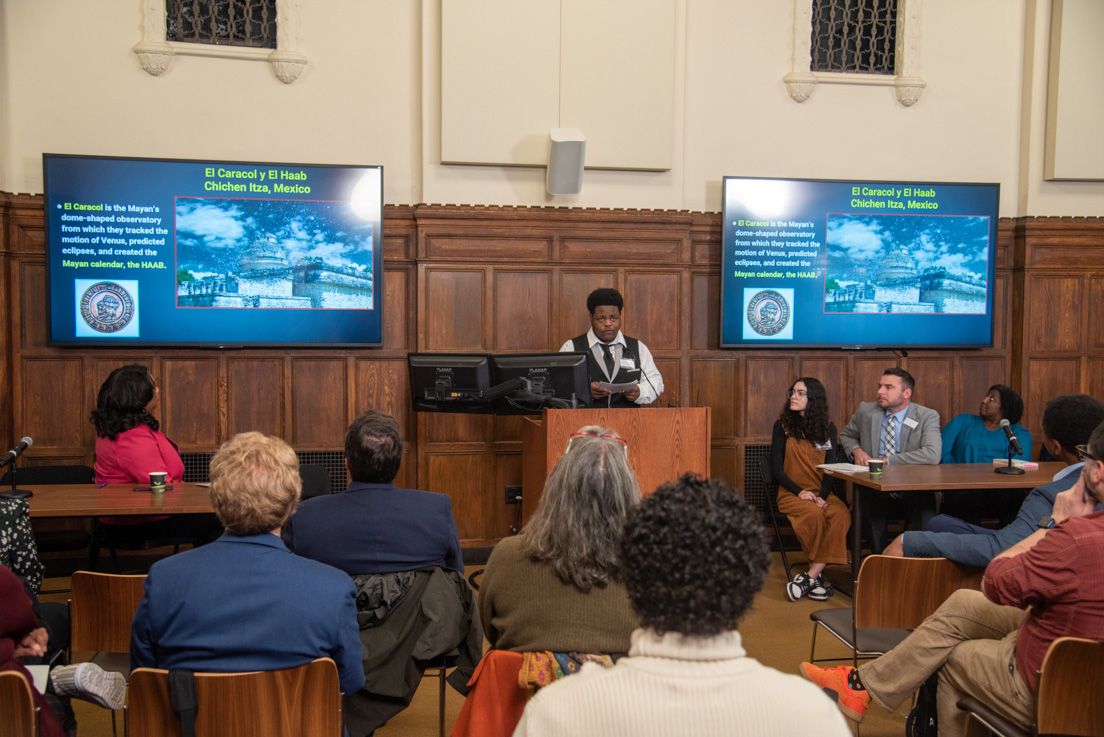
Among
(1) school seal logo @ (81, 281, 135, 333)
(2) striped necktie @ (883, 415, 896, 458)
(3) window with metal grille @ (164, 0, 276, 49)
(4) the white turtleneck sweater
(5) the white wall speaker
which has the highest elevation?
(3) window with metal grille @ (164, 0, 276, 49)

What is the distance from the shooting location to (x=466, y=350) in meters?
5.76

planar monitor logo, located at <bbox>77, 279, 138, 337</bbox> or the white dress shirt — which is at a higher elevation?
planar monitor logo, located at <bbox>77, 279, 138, 337</bbox>

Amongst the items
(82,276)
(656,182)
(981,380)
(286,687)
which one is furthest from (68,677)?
(981,380)

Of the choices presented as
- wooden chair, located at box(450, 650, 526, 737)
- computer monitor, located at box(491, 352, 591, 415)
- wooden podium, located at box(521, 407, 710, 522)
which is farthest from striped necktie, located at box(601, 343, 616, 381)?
wooden chair, located at box(450, 650, 526, 737)

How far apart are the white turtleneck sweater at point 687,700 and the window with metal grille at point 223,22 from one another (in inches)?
224

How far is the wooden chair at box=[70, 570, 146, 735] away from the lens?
8.39 feet

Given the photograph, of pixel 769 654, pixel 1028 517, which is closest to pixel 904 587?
pixel 1028 517

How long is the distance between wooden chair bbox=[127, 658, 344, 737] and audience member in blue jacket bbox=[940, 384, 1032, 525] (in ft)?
14.2

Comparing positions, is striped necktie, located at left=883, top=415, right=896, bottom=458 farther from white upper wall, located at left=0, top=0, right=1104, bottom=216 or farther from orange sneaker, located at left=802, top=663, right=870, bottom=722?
orange sneaker, located at left=802, top=663, right=870, bottom=722

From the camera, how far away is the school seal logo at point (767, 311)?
19.8 ft

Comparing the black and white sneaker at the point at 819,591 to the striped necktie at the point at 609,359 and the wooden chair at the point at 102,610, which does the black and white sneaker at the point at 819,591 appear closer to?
the striped necktie at the point at 609,359

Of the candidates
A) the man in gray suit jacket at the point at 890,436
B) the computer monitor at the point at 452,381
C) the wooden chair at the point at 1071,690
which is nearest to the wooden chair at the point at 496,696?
the wooden chair at the point at 1071,690

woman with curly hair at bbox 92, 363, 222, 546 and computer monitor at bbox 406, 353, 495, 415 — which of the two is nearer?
woman with curly hair at bbox 92, 363, 222, 546

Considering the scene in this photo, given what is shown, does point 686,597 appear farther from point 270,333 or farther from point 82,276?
point 82,276
